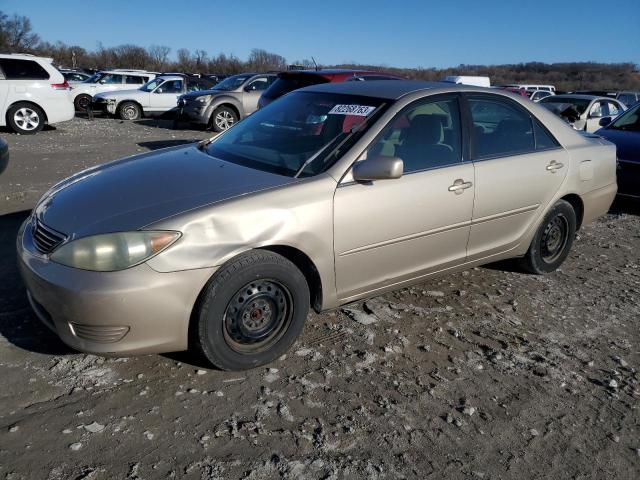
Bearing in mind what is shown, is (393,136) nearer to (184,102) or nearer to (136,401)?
(136,401)

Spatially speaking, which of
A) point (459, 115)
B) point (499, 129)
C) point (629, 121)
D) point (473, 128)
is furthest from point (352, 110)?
point (629, 121)

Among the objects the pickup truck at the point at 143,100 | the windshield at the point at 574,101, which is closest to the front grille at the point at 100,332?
the windshield at the point at 574,101

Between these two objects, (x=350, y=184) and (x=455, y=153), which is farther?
(x=455, y=153)

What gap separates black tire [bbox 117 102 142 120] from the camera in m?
18.0

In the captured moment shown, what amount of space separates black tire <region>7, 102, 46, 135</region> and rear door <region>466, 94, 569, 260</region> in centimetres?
1185

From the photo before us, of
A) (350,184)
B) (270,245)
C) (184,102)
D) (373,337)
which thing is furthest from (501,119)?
(184,102)

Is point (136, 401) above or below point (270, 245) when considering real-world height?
below

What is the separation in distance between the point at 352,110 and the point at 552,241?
221cm

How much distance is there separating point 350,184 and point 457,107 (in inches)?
47.9

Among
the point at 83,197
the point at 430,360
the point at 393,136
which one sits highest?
the point at 393,136

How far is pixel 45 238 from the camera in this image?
9.75ft

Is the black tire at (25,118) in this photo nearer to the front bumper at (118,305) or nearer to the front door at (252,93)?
the front door at (252,93)

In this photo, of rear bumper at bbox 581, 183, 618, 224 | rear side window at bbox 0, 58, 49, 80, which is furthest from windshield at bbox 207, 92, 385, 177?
rear side window at bbox 0, 58, 49, 80

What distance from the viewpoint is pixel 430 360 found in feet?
10.9
